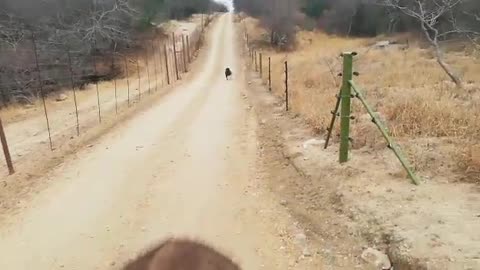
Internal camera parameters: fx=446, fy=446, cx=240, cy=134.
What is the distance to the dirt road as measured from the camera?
5137 mm

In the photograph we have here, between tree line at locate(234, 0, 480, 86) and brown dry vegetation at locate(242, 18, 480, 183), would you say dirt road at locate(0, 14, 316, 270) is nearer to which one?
brown dry vegetation at locate(242, 18, 480, 183)

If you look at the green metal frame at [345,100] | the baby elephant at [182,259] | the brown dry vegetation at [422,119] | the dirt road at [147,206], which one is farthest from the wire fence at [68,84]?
the baby elephant at [182,259]

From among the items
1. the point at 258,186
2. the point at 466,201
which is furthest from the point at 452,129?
the point at 258,186

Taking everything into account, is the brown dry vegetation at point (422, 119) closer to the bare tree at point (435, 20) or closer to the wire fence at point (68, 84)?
the bare tree at point (435, 20)

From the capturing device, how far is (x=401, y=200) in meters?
5.25

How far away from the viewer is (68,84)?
2753cm

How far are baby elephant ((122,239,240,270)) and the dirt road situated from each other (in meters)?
2.10

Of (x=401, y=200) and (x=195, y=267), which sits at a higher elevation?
(x=195, y=267)

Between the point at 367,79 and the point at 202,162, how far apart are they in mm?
10162

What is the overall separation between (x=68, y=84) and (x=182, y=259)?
91.8 feet

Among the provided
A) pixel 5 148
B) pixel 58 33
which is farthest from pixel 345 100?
pixel 58 33

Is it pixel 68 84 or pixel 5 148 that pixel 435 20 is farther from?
pixel 68 84

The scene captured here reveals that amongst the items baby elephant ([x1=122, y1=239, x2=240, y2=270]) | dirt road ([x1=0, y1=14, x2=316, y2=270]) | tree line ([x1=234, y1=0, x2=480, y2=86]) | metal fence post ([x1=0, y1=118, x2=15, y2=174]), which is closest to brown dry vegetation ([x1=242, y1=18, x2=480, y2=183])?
dirt road ([x1=0, y1=14, x2=316, y2=270])

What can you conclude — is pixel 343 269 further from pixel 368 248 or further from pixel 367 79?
pixel 367 79
